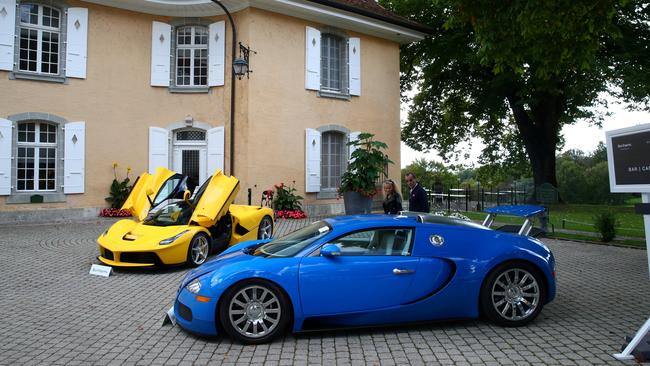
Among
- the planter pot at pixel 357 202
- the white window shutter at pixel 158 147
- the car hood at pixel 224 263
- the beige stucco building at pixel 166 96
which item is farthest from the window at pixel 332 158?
the car hood at pixel 224 263

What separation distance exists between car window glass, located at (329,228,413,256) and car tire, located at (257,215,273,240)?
537cm

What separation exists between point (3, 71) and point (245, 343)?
1392cm

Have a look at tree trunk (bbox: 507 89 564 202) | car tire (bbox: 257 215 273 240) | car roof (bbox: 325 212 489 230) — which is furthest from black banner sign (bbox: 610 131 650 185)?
tree trunk (bbox: 507 89 564 202)

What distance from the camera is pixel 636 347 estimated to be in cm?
395

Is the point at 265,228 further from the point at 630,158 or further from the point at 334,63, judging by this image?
the point at 334,63

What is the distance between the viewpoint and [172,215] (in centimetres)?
825

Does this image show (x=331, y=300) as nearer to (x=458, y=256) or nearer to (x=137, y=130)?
(x=458, y=256)

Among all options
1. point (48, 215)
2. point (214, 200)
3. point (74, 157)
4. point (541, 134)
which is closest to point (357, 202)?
point (214, 200)

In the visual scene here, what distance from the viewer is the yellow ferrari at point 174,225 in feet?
24.7

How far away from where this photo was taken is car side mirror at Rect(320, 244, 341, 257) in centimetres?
447

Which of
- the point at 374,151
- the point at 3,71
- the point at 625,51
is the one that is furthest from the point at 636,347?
the point at 625,51

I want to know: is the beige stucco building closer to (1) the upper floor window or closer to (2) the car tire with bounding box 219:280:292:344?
(1) the upper floor window

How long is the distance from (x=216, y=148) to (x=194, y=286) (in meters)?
11.8

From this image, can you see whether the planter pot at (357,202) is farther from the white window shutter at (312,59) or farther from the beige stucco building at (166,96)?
the white window shutter at (312,59)
